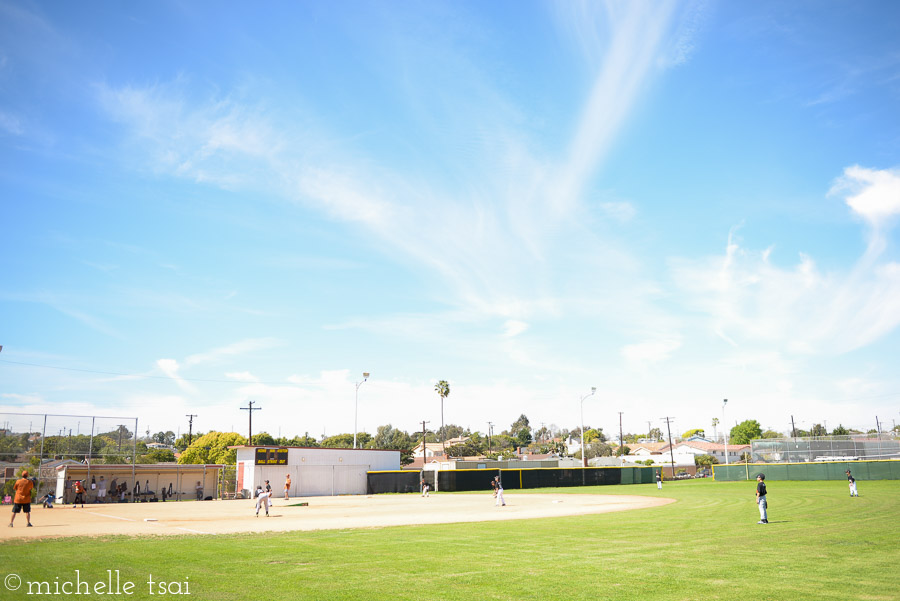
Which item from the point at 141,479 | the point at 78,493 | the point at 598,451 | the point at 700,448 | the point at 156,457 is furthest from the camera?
the point at 700,448

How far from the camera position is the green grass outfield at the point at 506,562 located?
34.6ft

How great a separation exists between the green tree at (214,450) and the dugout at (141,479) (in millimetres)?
40933

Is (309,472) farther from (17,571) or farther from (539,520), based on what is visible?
(17,571)

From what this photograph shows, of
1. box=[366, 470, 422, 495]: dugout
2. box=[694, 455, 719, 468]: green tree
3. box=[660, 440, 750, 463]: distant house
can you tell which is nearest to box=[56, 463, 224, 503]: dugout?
box=[366, 470, 422, 495]: dugout

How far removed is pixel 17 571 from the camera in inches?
481

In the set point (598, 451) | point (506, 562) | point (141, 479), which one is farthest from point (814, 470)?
point (598, 451)

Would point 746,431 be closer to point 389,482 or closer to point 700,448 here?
point 700,448

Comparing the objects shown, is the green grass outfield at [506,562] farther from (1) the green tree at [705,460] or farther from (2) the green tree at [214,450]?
(1) the green tree at [705,460]

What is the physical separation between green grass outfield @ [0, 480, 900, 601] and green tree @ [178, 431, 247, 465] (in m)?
77.5

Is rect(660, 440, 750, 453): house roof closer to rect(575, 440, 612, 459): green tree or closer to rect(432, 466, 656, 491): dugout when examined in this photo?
rect(575, 440, 612, 459): green tree

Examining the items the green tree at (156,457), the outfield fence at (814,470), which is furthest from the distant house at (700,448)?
the green tree at (156,457)

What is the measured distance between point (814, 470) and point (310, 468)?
49.7 meters

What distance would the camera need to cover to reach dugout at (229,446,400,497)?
51.6 meters

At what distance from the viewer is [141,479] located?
1836 inches
